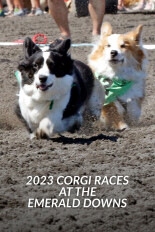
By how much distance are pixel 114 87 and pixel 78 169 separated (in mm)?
1731

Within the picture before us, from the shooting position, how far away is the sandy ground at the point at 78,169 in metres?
2.78

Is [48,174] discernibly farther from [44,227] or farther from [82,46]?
[82,46]

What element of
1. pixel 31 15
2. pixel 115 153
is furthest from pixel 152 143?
pixel 31 15

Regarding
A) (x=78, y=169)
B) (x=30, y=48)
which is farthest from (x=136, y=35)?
(x=78, y=169)

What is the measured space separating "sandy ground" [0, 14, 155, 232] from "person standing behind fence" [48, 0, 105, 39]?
73.4 inches

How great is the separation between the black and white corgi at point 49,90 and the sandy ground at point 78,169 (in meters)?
0.14

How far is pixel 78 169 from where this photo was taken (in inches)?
143

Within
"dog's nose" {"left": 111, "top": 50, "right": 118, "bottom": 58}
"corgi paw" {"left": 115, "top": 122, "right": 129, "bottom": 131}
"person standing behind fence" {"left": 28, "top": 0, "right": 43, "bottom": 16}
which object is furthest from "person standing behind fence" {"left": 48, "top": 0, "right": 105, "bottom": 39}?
"person standing behind fence" {"left": 28, "top": 0, "right": 43, "bottom": 16}

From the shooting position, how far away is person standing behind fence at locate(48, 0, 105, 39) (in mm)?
7336

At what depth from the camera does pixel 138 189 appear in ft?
10.7

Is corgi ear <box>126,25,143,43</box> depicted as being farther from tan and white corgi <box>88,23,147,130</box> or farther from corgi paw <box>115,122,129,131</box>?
corgi paw <box>115,122,129,131</box>

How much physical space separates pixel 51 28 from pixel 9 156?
7.25 metres

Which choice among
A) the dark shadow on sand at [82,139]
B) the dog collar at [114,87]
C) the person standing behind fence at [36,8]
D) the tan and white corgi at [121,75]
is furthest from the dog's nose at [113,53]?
the person standing behind fence at [36,8]

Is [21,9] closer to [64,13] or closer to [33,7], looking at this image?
[33,7]
